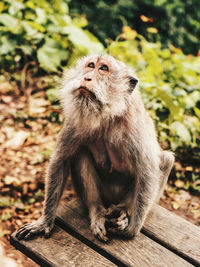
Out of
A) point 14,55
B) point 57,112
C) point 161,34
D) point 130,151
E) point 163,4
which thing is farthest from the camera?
point 161,34

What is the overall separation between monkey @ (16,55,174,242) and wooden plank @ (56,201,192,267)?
2.4 inches

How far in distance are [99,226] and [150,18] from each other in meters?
5.96

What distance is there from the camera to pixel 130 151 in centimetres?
274

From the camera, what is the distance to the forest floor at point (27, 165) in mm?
3824

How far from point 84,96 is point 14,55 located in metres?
3.71

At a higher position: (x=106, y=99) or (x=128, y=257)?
(x=106, y=99)

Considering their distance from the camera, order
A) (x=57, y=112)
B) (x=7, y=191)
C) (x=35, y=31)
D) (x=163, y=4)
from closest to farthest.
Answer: (x=7, y=191) → (x=57, y=112) → (x=35, y=31) → (x=163, y=4)

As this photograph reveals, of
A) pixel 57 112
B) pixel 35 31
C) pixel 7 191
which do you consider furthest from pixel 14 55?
pixel 7 191

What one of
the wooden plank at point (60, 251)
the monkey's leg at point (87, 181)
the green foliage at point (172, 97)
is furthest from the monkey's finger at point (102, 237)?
the green foliage at point (172, 97)

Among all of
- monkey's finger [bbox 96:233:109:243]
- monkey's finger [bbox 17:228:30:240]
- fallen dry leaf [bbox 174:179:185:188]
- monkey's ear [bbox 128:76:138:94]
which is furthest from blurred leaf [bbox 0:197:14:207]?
fallen dry leaf [bbox 174:179:185:188]

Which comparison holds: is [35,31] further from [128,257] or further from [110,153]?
[128,257]

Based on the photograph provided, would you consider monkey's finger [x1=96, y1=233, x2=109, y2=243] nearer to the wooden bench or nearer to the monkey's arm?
the wooden bench

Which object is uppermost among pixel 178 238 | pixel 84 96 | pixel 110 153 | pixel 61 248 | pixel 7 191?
pixel 84 96

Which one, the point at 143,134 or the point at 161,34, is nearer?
the point at 143,134
